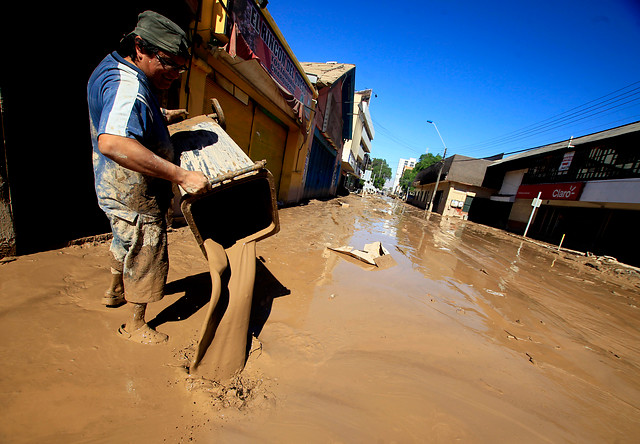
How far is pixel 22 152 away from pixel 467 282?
572cm

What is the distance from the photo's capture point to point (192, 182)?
138cm

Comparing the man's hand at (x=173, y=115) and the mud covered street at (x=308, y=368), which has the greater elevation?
the man's hand at (x=173, y=115)

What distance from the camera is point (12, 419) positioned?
1.02 metres

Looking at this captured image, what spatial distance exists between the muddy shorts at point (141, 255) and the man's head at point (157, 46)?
2.96ft

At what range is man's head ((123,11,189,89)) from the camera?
4.56ft

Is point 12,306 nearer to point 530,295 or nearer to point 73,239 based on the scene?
point 73,239

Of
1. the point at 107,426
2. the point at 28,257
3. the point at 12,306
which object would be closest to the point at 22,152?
the point at 28,257

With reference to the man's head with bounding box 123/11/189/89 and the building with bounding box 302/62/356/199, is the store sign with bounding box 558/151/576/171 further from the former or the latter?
the man's head with bounding box 123/11/189/89

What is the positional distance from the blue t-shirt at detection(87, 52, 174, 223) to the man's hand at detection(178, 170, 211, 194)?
0.28 metres

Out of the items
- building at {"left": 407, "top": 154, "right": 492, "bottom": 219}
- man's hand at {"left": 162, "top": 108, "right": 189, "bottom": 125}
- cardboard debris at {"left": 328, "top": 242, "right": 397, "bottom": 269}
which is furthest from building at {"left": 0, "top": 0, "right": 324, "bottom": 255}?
building at {"left": 407, "top": 154, "right": 492, "bottom": 219}

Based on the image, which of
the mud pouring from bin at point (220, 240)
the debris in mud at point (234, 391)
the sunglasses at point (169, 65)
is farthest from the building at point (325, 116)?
the debris in mud at point (234, 391)

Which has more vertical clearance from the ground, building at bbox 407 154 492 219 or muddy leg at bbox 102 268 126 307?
building at bbox 407 154 492 219

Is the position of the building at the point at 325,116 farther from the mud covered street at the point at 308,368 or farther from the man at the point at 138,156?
the man at the point at 138,156

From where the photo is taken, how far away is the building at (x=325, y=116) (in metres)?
11.0
